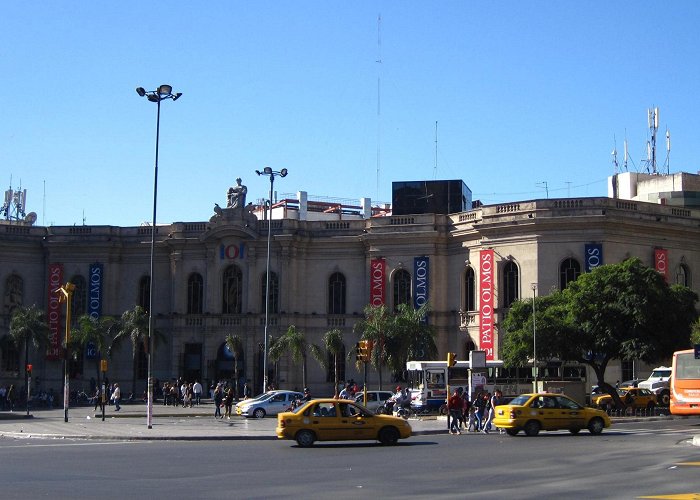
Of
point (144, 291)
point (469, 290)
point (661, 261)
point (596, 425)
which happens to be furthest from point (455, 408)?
point (144, 291)

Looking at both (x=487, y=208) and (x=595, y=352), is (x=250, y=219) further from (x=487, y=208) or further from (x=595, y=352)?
(x=595, y=352)

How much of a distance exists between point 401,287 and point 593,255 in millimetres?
13422

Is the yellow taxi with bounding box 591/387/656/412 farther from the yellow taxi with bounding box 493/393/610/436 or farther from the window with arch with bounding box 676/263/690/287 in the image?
the yellow taxi with bounding box 493/393/610/436

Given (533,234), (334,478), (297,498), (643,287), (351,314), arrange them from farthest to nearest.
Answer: (351,314), (533,234), (643,287), (334,478), (297,498)

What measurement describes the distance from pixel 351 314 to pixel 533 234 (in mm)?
14192

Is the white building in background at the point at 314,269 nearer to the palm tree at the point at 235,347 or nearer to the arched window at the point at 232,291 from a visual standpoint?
the arched window at the point at 232,291

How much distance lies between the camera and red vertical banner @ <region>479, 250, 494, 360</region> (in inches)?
2576

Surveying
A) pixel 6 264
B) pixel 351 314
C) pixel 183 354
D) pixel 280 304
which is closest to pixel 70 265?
pixel 6 264

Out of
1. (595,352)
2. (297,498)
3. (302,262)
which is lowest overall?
(297,498)

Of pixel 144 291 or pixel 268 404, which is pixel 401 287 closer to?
pixel 144 291

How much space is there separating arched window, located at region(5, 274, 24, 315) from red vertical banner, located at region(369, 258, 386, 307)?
24933 mm

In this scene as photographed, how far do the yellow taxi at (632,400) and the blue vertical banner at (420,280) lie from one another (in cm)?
1587

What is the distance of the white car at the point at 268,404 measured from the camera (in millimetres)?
52500

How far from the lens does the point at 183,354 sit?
244ft
